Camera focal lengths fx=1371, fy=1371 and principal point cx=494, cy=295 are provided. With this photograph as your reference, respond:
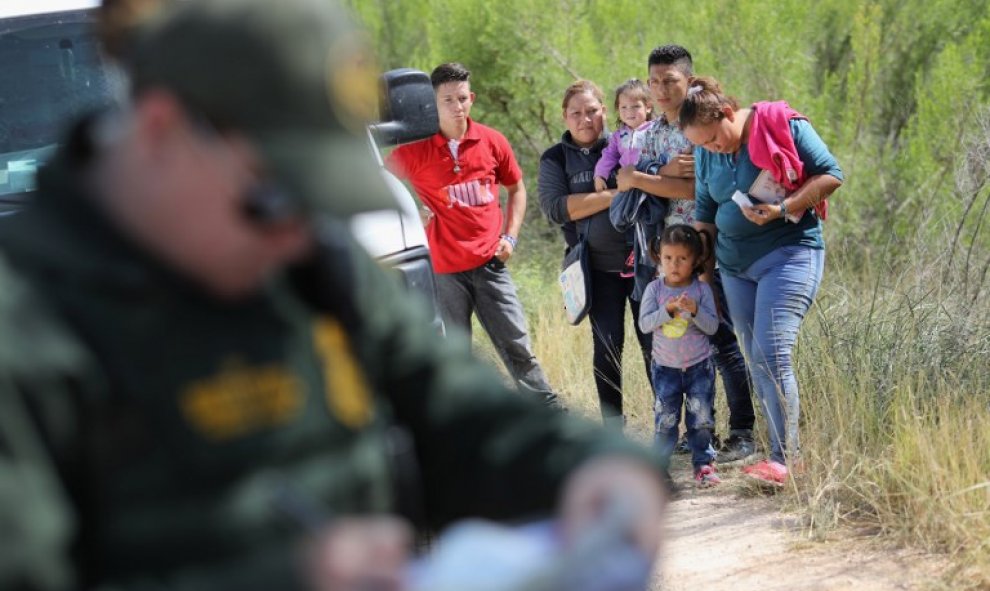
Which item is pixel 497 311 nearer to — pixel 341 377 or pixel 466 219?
pixel 466 219

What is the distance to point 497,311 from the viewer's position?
698cm

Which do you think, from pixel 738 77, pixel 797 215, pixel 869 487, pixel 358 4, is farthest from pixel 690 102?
pixel 358 4

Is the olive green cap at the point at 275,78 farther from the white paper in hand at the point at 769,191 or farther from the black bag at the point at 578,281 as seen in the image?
the black bag at the point at 578,281

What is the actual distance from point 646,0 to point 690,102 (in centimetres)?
601

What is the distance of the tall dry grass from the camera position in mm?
4469

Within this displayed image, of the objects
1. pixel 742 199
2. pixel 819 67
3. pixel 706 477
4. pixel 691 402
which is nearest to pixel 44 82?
pixel 742 199

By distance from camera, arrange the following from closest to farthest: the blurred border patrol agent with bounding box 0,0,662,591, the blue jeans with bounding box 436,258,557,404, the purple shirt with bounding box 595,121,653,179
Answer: the blurred border patrol agent with bounding box 0,0,662,591 < the purple shirt with bounding box 595,121,653,179 < the blue jeans with bounding box 436,258,557,404

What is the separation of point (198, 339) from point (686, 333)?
4.76 m

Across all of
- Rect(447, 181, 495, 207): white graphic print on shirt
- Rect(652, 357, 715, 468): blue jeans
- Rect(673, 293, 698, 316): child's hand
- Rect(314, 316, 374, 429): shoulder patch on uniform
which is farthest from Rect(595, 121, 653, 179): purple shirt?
Rect(314, 316, 374, 429): shoulder patch on uniform

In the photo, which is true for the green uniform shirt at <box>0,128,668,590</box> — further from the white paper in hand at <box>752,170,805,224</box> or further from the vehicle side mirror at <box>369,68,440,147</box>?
the white paper in hand at <box>752,170,805,224</box>

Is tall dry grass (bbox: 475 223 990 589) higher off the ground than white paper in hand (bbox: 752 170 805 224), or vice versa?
white paper in hand (bbox: 752 170 805 224)

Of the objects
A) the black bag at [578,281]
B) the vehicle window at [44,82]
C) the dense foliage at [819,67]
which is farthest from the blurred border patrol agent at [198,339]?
the dense foliage at [819,67]

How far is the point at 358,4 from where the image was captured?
14586 millimetres

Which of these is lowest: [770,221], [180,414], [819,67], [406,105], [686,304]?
[686,304]
